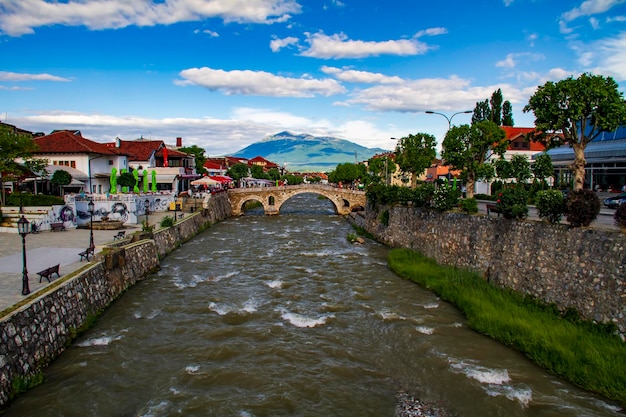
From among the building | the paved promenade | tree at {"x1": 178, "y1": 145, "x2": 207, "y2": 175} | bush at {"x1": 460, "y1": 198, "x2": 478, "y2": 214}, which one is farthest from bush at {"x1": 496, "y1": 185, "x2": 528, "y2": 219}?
A: tree at {"x1": 178, "y1": 145, "x2": 207, "y2": 175}

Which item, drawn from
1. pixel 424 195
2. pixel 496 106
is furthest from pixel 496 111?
pixel 424 195

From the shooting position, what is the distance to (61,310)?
15.6 meters

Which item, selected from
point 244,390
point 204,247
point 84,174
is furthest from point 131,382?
point 84,174

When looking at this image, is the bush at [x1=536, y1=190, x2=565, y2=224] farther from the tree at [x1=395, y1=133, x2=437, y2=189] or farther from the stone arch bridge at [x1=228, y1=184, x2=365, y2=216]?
the stone arch bridge at [x1=228, y1=184, x2=365, y2=216]

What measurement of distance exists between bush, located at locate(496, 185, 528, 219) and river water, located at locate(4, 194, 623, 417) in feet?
18.6

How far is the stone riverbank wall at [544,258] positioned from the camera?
1500 centimetres

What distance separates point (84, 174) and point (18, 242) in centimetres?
2407

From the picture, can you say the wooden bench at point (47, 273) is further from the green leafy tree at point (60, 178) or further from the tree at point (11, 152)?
the green leafy tree at point (60, 178)

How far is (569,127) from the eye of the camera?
24141 millimetres

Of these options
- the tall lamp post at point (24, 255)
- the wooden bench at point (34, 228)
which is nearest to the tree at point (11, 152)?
the wooden bench at point (34, 228)

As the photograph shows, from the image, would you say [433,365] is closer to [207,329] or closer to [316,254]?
[207,329]

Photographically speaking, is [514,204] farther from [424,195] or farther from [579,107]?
[424,195]

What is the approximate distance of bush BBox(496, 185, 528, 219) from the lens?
20781 millimetres

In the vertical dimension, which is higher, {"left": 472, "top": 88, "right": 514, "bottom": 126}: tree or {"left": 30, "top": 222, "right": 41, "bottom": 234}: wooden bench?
{"left": 472, "top": 88, "right": 514, "bottom": 126}: tree
